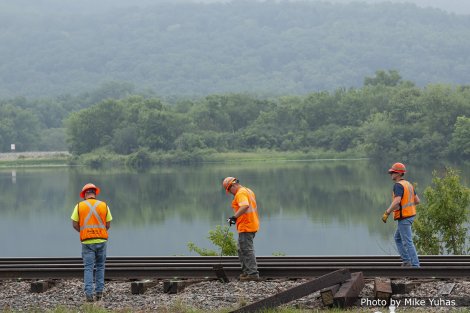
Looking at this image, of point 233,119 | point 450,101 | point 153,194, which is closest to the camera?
point 153,194

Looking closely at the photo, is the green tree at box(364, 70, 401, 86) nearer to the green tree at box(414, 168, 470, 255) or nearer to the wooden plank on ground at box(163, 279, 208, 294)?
the green tree at box(414, 168, 470, 255)

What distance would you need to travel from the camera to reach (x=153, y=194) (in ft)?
266

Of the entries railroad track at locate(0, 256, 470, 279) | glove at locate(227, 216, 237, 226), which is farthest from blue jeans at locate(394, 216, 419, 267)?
glove at locate(227, 216, 237, 226)

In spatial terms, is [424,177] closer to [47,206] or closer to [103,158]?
[47,206]

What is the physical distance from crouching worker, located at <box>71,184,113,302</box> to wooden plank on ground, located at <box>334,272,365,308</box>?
363 cm

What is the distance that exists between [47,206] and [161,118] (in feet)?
224

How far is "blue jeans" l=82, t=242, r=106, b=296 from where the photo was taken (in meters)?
13.8

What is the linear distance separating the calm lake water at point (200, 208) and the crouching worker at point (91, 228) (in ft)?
62.3

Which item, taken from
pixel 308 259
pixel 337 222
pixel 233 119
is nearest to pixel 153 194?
pixel 337 222

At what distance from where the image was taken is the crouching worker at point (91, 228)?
1365 cm

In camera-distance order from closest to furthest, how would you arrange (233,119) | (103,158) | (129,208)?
(129,208) < (103,158) < (233,119)

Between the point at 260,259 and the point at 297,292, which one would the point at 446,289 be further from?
the point at 260,259

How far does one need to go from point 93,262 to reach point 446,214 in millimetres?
13227

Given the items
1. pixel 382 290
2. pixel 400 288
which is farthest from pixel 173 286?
pixel 400 288
